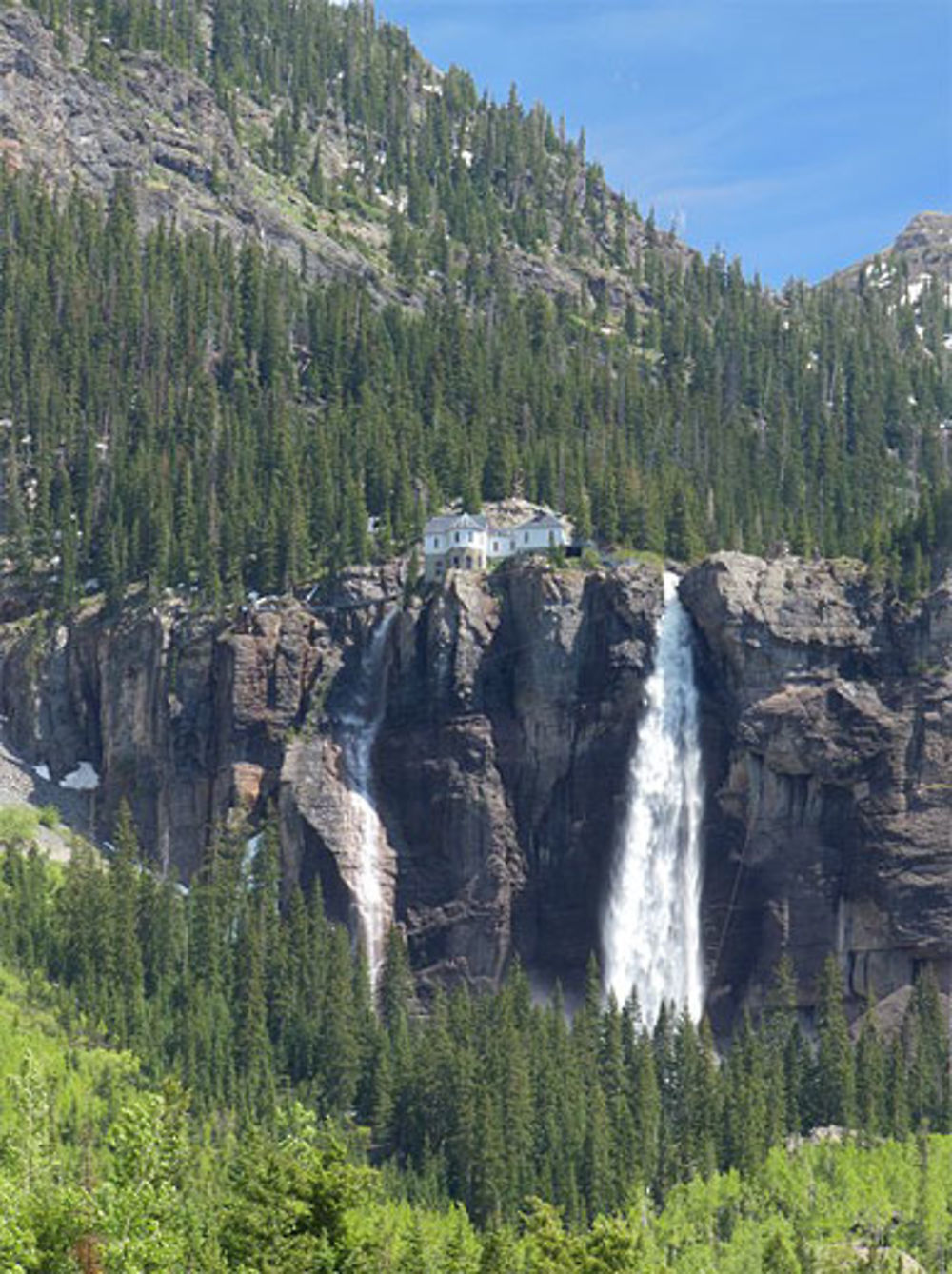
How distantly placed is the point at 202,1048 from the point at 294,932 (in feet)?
48.9

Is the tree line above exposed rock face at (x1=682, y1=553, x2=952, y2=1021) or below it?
below

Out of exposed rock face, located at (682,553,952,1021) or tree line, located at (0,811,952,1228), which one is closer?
tree line, located at (0,811,952,1228)

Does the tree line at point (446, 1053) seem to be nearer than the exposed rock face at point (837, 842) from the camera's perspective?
Yes

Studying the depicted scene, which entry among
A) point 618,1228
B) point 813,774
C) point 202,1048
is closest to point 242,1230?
point 618,1228

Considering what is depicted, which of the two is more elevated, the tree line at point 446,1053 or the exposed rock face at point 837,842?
the exposed rock face at point 837,842

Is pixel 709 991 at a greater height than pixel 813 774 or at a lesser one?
lesser

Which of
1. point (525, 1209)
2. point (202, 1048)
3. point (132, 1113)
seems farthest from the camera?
point (202, 1048)

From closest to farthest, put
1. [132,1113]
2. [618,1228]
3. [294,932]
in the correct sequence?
[132,1113], [618,1228], [294,932]

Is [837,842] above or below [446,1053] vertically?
above

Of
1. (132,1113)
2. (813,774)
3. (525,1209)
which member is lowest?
(525,1209)

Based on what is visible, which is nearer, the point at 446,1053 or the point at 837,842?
the point at 446,1053

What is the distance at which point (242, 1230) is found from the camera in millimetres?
99062

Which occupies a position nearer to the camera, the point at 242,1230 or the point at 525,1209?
the point at 242,1230

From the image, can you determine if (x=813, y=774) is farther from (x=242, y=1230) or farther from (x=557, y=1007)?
(x=242, y=1230)
